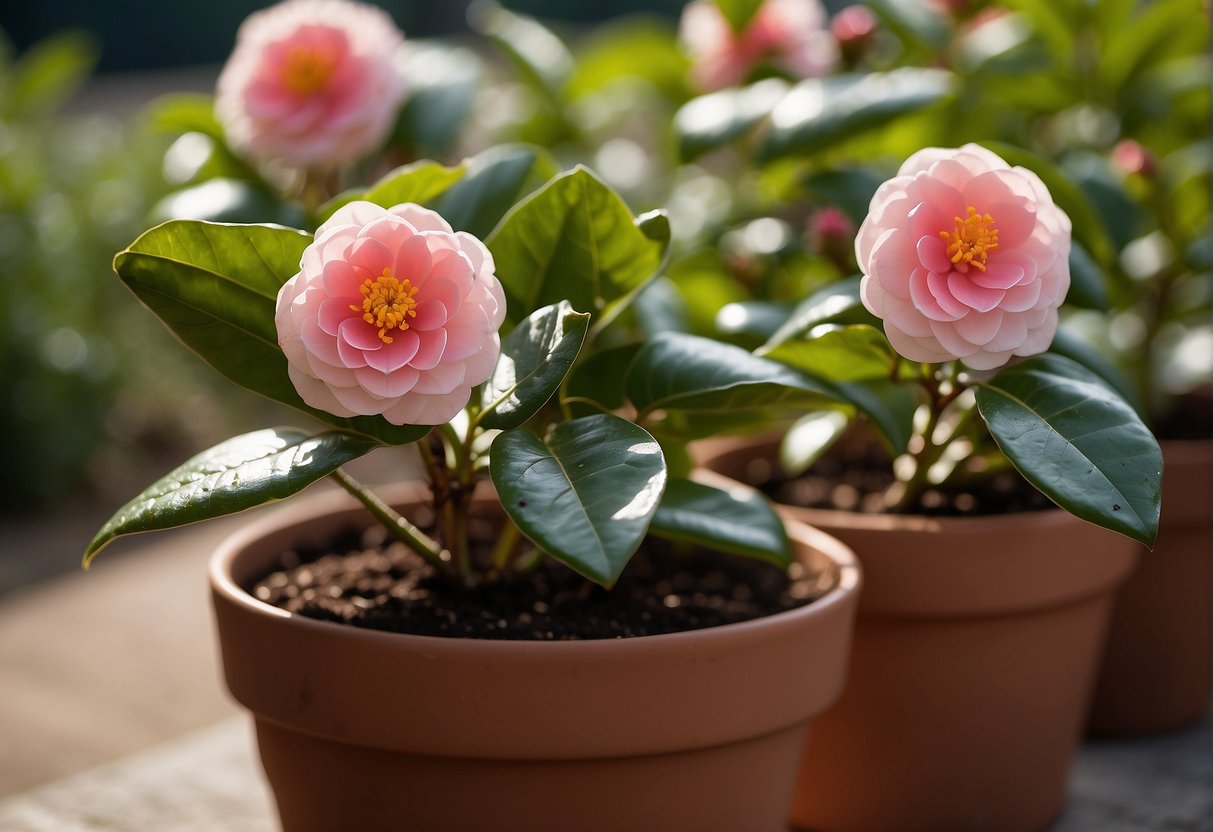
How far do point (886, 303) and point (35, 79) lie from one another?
1.84 m

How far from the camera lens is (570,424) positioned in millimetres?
841

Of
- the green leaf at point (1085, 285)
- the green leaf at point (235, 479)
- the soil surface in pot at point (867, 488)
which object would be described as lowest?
the soil surface in pot at point (867, 488)

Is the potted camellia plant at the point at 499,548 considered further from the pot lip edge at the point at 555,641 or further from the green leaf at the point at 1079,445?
the green leaf at the point at 1079,445

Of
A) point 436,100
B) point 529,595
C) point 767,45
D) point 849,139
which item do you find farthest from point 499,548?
point 767,45

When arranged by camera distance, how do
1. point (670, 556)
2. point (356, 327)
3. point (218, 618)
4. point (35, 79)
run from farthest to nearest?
1. point (35, 79)
2. point (670, 556)
3. point (218, 618)
4. point (356, 327)

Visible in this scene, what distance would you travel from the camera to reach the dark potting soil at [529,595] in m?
0.91

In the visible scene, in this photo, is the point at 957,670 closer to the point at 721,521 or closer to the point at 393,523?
the point at 721,521

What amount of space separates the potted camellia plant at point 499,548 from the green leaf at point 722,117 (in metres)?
0.30

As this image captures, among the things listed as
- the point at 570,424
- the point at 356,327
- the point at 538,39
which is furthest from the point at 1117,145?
the point at 356,327

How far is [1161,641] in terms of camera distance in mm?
1397

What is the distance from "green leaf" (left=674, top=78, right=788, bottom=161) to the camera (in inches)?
50.8

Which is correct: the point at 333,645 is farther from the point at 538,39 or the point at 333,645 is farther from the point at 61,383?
the point at 61,383

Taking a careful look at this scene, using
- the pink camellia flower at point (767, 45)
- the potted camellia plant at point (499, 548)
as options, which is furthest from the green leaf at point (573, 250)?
the pink camellia flower at point (767, 45)

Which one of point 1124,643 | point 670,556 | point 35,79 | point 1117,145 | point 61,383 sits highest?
point 1117,145
